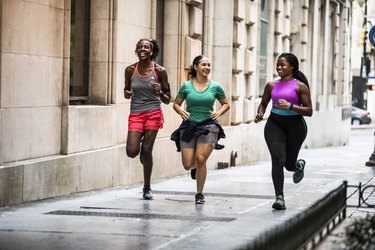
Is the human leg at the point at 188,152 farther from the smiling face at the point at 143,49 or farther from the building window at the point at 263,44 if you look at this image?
the building window at the point at 263,44

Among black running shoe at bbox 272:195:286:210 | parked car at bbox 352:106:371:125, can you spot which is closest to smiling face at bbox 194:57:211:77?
black running shoe at bbox 272:195:286:210

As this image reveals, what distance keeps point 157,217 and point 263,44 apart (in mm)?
16744

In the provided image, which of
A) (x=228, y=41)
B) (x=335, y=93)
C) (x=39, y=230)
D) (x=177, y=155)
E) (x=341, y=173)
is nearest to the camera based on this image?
(x=39, y=230)

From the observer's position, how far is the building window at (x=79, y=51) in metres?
16.1

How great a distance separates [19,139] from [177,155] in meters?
6.47

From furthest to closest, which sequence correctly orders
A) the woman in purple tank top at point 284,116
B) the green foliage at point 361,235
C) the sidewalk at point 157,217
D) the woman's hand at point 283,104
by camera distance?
the woman in purple tank top at point 284,116 < the woman's hand at point 283,104 < the sidewalk at point 157,217 < the green foliage at point 361,235

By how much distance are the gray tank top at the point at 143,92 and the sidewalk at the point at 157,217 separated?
1160 millimetres

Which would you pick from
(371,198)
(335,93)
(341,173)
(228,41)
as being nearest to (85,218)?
(371,198)

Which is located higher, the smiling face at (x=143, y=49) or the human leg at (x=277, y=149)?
the smiling face at (x=143, y=49)

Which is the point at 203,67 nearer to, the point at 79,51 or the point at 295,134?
the point at 295,134

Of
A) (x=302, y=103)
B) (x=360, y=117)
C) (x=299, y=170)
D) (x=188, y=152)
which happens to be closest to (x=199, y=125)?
(x=188, y=152)

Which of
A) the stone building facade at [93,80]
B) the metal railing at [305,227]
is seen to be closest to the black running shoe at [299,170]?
the metal railing at [305,227]

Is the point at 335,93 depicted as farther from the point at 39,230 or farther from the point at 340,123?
the point at 39,230

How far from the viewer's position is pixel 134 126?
13875mm
